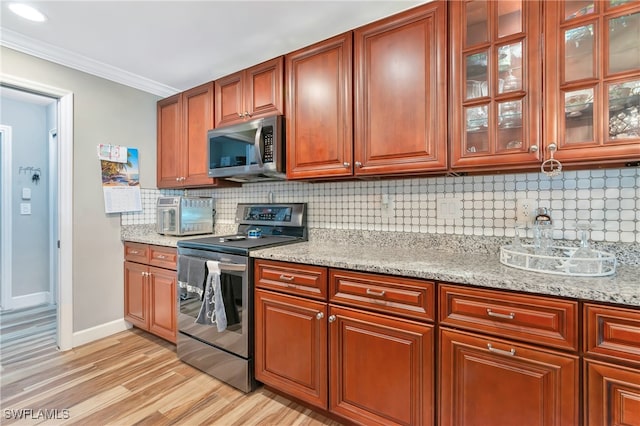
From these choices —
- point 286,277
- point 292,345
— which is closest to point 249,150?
point 286,277

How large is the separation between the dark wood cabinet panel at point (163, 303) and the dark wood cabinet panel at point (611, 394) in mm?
2429

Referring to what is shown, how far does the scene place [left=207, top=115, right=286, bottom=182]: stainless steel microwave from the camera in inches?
81.5

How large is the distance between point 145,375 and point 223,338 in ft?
2.20

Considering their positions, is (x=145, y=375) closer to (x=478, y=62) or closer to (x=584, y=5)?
(x=478, y=62)

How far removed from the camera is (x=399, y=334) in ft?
4.43

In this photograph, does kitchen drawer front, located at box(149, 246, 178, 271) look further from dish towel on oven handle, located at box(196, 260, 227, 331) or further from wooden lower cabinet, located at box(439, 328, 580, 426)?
wooden lower cabinet, located at box(439, 328, 580, 426)

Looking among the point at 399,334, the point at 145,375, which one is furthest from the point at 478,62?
the point at 145,375

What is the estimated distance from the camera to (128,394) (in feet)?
6.05

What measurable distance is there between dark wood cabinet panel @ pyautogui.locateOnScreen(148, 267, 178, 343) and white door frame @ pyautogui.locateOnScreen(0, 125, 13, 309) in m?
2.24

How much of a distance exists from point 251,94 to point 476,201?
175 centimetres

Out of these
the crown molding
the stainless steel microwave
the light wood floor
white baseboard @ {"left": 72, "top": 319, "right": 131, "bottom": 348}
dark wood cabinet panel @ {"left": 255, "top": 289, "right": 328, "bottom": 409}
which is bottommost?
the light wood floor

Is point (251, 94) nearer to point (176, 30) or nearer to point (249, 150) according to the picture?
point (249, 150)

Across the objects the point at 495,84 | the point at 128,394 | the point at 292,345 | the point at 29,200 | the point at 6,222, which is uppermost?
the point at 495,84

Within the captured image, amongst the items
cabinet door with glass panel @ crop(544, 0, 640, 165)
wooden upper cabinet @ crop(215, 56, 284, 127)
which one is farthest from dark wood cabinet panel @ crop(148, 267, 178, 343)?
cabinet door with glass panel @ crop(544, 0, 640, 165)
